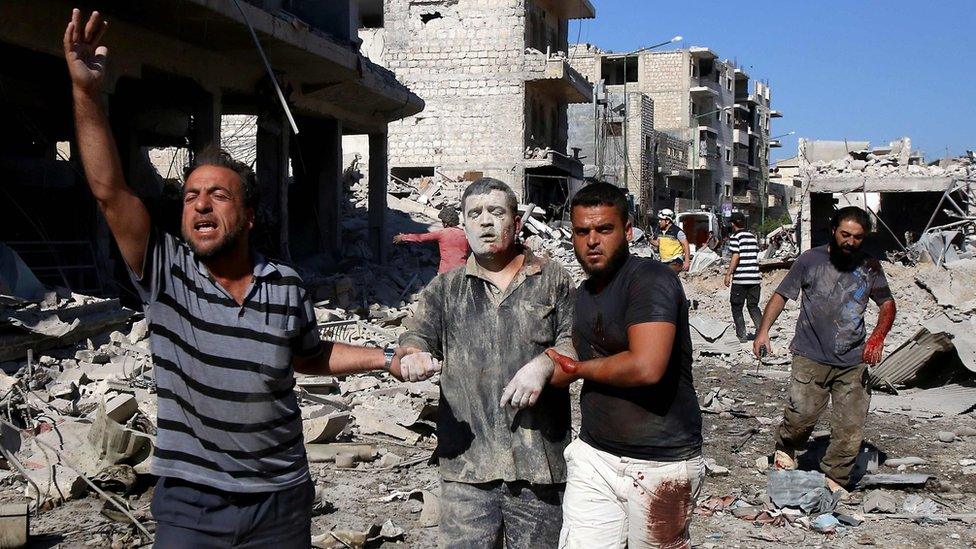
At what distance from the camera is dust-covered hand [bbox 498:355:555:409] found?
3.13 metres

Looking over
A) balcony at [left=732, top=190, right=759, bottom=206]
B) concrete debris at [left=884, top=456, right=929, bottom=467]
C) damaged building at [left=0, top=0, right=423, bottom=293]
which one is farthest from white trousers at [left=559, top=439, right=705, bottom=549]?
balcony at [left=732, top=190, right=759, bottom=206]

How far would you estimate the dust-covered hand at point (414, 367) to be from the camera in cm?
314

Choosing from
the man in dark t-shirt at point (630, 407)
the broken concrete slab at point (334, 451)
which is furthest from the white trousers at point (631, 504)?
the broken concrete slab at point (334, 451)

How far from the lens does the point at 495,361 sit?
3.41 metres

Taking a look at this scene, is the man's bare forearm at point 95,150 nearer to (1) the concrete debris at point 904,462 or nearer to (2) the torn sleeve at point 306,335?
(2) the torn sleeve at point 306,335

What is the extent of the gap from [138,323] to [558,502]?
726 centimetres

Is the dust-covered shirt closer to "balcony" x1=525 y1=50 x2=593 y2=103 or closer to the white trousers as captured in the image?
the white trousers

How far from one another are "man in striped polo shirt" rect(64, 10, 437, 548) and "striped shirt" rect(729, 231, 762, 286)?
10.8 meters

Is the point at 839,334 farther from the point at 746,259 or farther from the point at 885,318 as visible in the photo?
the point at 746,259

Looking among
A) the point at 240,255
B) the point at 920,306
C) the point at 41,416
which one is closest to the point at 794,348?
the point at 240,255

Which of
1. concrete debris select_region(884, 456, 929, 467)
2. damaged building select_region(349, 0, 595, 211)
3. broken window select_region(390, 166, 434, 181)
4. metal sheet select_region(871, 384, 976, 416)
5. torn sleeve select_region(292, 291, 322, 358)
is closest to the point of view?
torn sleeve select_region(292, 291, 322, 358)

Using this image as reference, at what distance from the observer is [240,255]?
2.88 metres

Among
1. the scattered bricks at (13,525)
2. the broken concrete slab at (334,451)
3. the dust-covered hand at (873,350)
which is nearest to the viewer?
the scattered bricks at (13,525)

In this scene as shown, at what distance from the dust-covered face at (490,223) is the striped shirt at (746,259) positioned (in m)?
9.94
